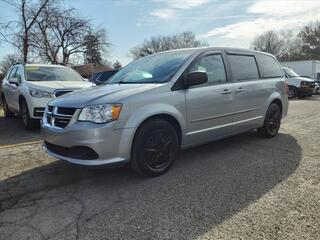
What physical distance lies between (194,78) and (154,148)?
112 cm

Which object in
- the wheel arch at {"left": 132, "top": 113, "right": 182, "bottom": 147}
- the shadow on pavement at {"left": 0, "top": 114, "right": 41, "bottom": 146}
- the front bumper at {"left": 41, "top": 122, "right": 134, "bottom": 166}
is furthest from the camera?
the shadow on pavement at {"left": 0, "top": 114, "right": 41, "bottom": 146}

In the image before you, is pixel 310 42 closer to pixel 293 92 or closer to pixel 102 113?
pixel 293 92

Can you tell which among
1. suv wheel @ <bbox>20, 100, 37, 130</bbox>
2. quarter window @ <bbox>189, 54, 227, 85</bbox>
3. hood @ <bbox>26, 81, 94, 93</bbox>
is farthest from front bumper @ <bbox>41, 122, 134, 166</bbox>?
suv wheel @ <bbox>20, 100, 37, 130</bbox>

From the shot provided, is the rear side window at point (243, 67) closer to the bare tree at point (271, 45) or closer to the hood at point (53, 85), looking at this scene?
the hood at point (53, 85)

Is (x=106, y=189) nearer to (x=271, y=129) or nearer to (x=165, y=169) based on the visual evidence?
(x=165, y=169)

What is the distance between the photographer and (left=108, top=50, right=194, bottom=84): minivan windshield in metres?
4.85

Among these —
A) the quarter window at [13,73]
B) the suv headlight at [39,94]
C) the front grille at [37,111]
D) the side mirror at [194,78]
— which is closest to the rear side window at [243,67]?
the side mirror at [194,78]

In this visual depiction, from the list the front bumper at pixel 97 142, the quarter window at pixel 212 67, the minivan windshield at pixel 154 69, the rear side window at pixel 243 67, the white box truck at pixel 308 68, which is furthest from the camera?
the white box truck at pixel 308 68

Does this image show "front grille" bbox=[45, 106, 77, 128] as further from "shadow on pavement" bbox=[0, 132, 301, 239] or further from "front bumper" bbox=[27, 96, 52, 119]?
"front bumper" bbox=[27, 96, 52, 119]

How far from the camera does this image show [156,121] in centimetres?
438

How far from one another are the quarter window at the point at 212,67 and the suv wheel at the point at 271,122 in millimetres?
1638

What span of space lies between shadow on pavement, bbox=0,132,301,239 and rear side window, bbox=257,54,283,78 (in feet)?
5.80

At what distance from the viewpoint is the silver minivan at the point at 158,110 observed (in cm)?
402

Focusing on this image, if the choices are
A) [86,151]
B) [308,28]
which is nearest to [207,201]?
[86,151]
